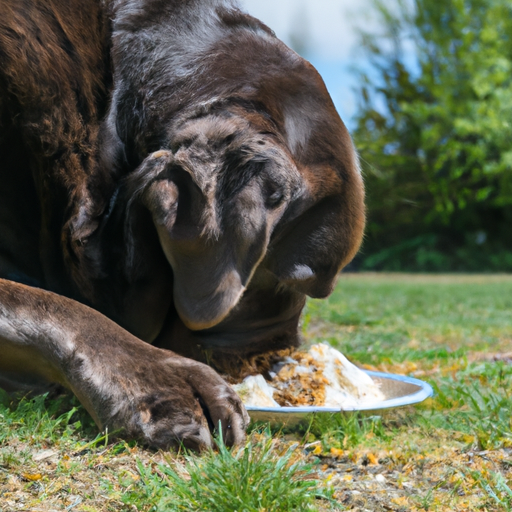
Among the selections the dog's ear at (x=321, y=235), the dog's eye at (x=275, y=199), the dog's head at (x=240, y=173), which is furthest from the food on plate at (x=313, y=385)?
the dog's eye at (x=275, y=199)

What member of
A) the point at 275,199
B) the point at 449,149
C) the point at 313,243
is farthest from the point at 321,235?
the point at 449,149

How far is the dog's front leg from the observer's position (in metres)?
1.63

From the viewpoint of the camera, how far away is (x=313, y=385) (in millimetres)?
2229

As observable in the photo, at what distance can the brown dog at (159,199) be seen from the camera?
1.73 m

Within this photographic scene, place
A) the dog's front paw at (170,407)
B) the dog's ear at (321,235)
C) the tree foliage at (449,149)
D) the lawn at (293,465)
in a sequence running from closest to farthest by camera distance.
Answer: the lawn at (293,465), the dog's front paw at (170,407), the dog's ear at (321,235), the tree foliage at (449,149)

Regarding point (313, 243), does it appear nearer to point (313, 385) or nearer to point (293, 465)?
point (313, 385)

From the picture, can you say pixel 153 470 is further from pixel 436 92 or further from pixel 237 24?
pixel 436 92

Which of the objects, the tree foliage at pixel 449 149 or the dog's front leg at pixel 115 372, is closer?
the dog's front leg at pixel 115 372

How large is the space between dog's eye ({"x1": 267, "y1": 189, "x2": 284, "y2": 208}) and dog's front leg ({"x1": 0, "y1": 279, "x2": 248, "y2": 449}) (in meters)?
0.48

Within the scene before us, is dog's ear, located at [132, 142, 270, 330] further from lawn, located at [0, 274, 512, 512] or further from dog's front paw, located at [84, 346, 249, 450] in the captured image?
lawn, located at [0, 274, 512, 512]

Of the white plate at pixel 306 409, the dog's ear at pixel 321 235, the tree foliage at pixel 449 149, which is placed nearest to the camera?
the white plate at pixel 306 409

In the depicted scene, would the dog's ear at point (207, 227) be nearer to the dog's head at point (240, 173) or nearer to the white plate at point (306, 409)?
the dog's head at point (240, 173)

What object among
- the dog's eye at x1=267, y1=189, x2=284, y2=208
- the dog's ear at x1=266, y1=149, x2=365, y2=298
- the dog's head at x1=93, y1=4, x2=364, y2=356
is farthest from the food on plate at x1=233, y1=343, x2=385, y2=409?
the dog's eye at x1=267, y1=189, x2=284, y2=208

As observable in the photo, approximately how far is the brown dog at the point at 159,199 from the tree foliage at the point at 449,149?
1475 cm
